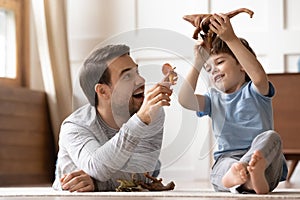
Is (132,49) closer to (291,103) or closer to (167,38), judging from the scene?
(167,38)

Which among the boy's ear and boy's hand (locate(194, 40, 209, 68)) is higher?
boy's hand (locate(194, 40, 209, 68))

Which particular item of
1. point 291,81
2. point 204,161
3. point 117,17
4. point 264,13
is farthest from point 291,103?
point 204,161

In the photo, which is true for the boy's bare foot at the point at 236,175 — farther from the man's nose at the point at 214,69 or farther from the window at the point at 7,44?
the window at the point at 7,44

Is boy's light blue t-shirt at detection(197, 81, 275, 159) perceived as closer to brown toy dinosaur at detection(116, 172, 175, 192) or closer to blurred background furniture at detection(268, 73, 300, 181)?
brown toy dinosaur at detection(116, 172, 175, 192)

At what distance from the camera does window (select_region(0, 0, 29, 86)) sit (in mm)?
3641

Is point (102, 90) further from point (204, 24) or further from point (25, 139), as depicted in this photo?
point (25, 139)

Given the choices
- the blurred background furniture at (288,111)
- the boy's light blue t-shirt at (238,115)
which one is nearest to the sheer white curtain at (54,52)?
the blurred background furniture at (288,111)

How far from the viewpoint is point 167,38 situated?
1.67 meters

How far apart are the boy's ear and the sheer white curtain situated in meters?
1.88

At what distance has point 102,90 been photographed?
177 centimetres

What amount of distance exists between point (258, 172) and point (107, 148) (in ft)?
1.16

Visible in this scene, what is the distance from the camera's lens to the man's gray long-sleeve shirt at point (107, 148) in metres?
1.64

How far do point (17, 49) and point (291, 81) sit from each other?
1.47 m

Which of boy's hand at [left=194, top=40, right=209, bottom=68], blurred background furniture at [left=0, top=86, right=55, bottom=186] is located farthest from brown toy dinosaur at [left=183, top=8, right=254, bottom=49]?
blurred background furniture at [left=0, top=86, right=55, bottom=186]
